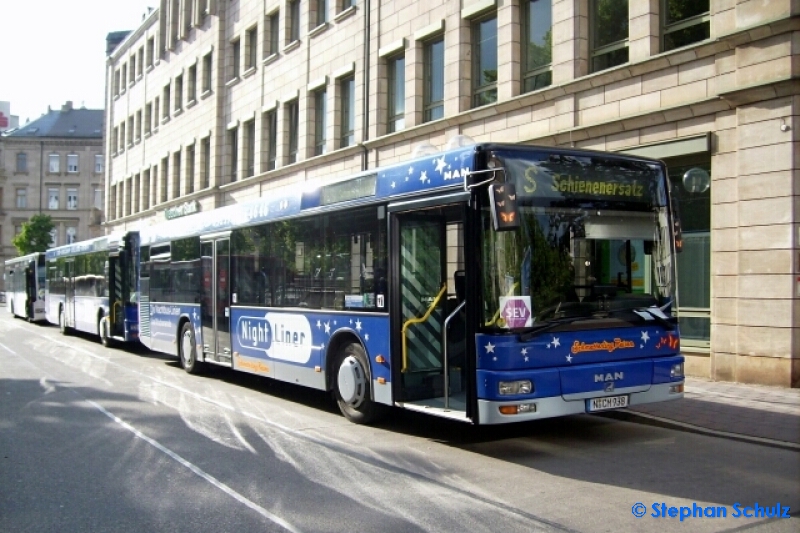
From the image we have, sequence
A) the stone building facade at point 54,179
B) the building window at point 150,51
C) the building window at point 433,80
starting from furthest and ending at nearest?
the stone building facade at point 54,179 → the building window at point 150,51 → the building window at point 433,80

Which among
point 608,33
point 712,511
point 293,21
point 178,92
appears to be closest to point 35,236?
point 178,92

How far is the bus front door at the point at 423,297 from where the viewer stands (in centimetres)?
891

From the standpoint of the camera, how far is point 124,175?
50.8m

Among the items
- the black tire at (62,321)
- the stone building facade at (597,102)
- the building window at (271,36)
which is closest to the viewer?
the stone building facade at (597,102)

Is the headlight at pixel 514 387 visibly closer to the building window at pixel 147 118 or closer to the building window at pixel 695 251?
the building window at pixel 695 251

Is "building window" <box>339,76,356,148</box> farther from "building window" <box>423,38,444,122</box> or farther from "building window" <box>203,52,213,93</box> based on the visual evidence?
"building window" <box>203,52,213,93</box>

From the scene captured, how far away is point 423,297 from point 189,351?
26.8 ft

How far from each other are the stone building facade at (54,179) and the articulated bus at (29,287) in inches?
2237

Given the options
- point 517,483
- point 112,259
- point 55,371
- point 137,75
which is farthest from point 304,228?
point 137,75

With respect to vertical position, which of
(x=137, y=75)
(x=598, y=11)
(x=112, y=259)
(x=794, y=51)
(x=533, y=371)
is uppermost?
(x=137, y=75)

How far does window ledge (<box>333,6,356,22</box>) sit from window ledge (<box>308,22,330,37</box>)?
0.68 m

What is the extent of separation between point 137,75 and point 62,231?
52.3 m

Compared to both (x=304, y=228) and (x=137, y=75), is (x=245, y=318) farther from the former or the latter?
(x=137, y=75)

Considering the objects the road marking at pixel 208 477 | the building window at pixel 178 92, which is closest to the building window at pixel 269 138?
the building window at pixel 178 92
